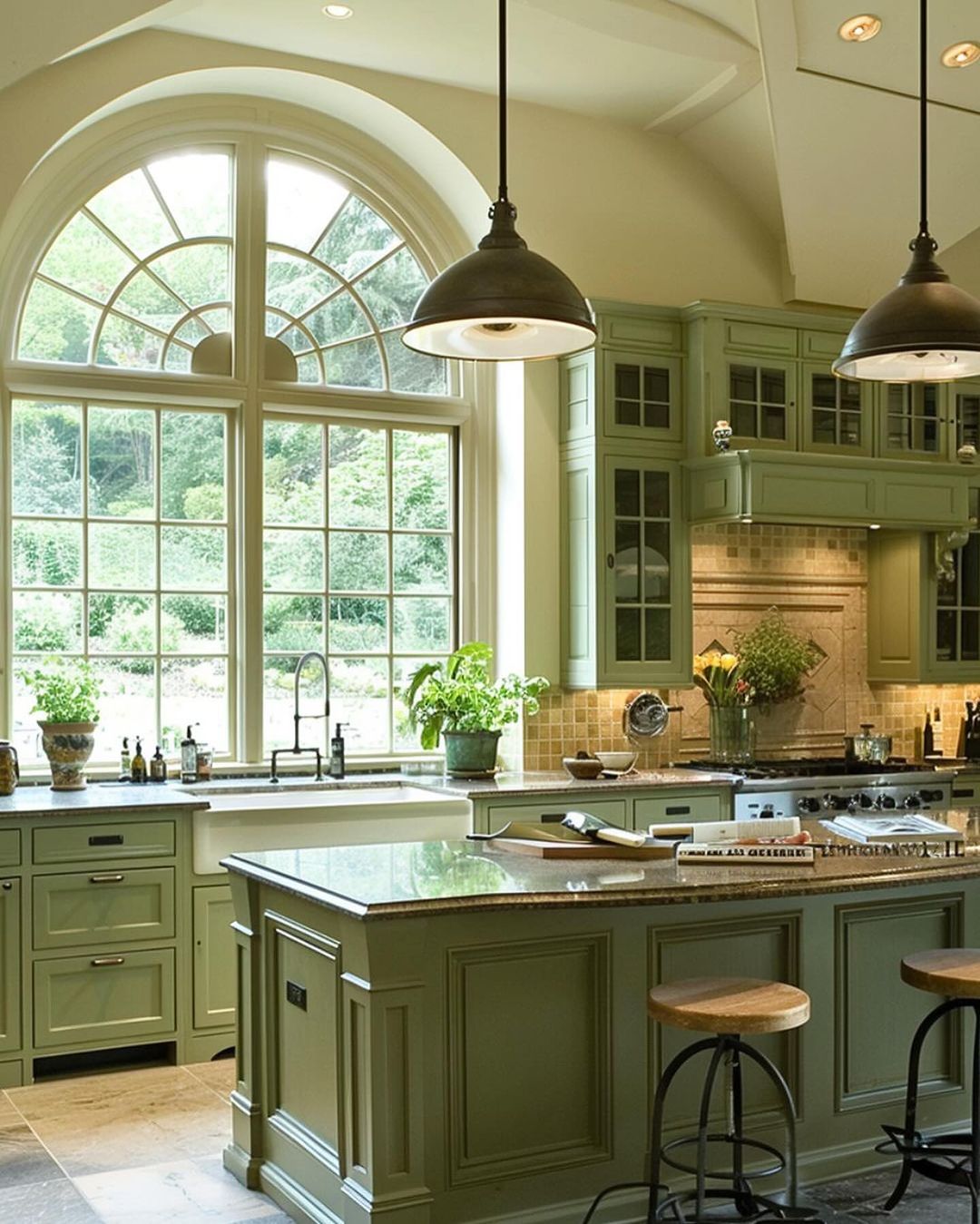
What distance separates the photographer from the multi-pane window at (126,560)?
5949mm

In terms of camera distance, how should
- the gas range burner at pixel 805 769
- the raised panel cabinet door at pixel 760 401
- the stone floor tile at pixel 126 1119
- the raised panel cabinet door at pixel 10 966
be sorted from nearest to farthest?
the stone floor tile at pixel 126 1119 < the raised panel cabinet door at pixel 10 966 < the gas range burner at pixel 805 769 < the raised panel cabinet door at pixel 760 401

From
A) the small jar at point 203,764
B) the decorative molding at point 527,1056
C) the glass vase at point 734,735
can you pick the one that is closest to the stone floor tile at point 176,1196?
the decorative molding at point 527,1056

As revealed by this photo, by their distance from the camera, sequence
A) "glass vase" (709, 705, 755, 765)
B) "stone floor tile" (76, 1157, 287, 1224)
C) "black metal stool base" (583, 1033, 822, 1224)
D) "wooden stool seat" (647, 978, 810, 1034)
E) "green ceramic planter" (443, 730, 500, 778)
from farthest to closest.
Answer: "glass vase" (709, 705, 755, 765) → "green ceramic planter" (443, 730, 500, 778) → "stone floor tile" (76, 1157, 287, 1224) → "black metal stool base" (583, 1033, 822, 1224) → "wooden stool seat" (647, 978, 810, 1034)

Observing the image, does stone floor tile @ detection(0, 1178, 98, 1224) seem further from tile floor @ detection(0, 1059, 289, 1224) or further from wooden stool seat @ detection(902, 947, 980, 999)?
wooden stool seat @ detection(902, 947, 980, 999)

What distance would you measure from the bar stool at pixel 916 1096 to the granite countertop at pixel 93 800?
2.67 metres

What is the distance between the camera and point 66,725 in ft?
18.1

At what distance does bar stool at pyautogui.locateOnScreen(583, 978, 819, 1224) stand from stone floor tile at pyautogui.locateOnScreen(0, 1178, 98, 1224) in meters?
1.38

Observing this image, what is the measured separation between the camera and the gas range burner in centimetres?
630

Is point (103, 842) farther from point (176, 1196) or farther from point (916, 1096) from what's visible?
point (916, 1096)

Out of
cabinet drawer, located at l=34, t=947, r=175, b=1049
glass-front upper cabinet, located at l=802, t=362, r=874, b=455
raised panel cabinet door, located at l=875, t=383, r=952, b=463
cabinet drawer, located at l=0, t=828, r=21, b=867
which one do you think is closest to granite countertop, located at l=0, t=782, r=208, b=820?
cabinet drawer, located at l=0, t=828, r=21, b=867

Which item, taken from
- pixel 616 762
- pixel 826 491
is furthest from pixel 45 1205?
pixel 826 491

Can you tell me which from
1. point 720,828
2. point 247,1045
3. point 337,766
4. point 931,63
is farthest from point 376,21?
point 247,1045

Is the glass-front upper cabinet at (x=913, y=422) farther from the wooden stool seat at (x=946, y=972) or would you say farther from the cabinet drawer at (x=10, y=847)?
the cabinet drawer at (x=10, y=847)

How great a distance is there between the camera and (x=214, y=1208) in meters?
3.86
